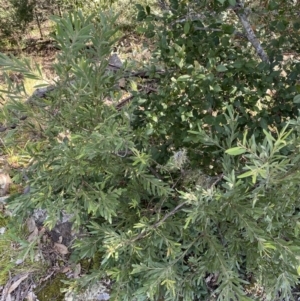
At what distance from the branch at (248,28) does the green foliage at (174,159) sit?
0.24ft

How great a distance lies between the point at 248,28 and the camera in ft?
5.03

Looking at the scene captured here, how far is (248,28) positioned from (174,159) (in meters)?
0.65

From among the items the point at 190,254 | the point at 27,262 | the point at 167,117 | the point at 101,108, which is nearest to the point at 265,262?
the point at 190,254

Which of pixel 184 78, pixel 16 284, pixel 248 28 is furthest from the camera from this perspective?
pixel 16 284

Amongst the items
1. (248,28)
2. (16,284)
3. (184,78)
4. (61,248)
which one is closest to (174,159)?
(184,78)

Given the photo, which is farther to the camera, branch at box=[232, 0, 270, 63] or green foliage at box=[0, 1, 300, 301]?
branch at box=[232, 0, 270, 63]

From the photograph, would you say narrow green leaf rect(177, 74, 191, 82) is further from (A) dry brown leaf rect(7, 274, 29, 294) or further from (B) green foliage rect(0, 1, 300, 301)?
(A) dry brown leaf rect(7, 274, 29, 294)

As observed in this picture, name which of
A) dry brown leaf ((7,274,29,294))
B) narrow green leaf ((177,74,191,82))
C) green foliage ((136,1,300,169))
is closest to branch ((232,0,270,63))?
green foliage ((136,1,300,169))

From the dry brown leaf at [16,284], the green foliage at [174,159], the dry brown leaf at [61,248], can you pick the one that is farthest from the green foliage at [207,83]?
the dry brown leaf at [16,284]

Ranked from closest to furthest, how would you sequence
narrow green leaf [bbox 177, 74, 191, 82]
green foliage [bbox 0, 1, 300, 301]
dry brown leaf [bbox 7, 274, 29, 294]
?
green foliage [bbox 0, 1, 300, 301]
narrow green leaf [bbox 177, 74, 191, 82]
dry brown leaf [bbox 7, 274, 29, 294]

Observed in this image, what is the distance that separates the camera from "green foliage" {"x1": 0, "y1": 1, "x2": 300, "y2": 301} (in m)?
1.16

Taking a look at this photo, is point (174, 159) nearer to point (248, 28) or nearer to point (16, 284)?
point (248, 28)

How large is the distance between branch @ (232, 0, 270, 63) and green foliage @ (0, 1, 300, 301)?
7cm

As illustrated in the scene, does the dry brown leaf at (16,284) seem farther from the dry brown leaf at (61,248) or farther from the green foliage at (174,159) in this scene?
the green foliage at (174,159)
